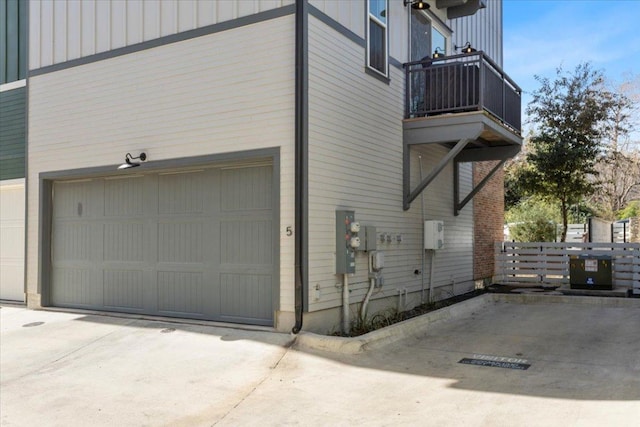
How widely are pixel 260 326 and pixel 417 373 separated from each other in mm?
2480

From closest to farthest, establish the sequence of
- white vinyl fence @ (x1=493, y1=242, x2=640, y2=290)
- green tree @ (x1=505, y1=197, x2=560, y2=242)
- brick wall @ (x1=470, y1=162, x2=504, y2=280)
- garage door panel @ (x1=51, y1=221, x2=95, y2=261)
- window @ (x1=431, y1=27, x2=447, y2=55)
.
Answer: garage door panel @ (x1=51, y1=221, x2=95, y2=261)
window @ (x1=431, y1=27, x2=447, y2=55)
white vinyl fence @ (x1=493, y1=242, x2=640, y2=290)
brick wall @ (x1=470, y1=162, x2=504, y2=280)
green tree @ (x1=505, y1=197, x2=560, y2=242)

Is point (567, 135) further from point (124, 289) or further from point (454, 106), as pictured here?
point (124, 289)

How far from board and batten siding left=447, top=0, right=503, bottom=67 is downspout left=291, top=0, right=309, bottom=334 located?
6166mm

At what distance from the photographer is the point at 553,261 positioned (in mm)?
14023

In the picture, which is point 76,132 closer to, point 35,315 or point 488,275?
point 35,315

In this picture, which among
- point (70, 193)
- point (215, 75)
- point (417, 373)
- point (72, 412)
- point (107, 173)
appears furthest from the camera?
point (70, 193)

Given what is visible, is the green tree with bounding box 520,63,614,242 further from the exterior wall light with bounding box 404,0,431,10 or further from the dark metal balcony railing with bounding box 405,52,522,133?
the exterior wall light with bounding box 404,0,431,10

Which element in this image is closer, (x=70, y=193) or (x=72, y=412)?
(x=72, y=412)

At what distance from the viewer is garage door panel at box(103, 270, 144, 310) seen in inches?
357

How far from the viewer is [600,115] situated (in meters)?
14.5

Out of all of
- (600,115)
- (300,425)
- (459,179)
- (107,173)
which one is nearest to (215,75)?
(107,173)

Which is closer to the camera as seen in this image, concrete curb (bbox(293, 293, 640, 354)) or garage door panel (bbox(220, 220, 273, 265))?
concrete curb (bbox(293, 293, 640, 354))

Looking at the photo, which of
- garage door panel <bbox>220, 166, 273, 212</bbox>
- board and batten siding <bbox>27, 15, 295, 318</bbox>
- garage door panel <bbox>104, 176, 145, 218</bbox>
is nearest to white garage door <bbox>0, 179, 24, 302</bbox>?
board and batten siding <bbox>27, 15, 295, 318</bbox>

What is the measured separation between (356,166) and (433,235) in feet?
8.80
